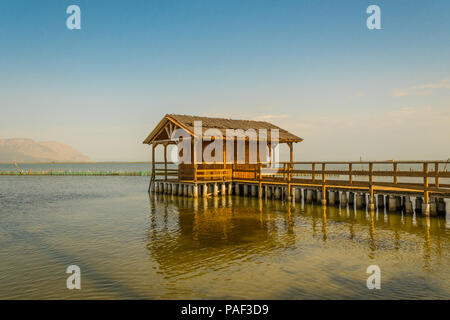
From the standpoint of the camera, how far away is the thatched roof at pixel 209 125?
953 inches

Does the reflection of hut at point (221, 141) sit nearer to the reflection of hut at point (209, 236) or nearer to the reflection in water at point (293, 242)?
the reflection of hut at point (209, 236)

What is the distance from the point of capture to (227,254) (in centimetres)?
983

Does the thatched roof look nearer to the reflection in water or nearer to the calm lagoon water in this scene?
the reflection in water

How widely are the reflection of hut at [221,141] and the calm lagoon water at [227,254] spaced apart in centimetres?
783

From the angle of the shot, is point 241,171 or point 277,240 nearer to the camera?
point 277,240

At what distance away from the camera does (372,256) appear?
30.9 feet

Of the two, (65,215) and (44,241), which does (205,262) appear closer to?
(44,241)

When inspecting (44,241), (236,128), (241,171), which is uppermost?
(236,128)

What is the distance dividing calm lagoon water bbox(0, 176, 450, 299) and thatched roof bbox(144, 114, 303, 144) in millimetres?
8741

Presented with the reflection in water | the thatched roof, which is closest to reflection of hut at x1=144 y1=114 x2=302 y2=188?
the thatched roof
